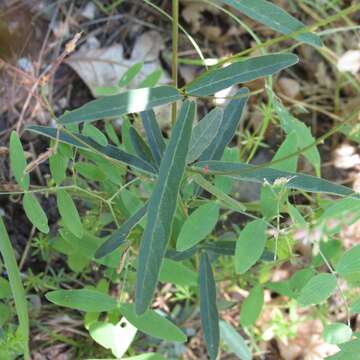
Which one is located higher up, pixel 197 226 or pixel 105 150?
pixel 105 150

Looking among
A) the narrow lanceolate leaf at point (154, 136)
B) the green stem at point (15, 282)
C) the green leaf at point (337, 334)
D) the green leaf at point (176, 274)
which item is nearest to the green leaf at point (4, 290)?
the green stem at point (15, 282)

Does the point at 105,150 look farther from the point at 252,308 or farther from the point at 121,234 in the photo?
the point at 252,308

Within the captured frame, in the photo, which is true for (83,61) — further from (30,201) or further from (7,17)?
(30,201)

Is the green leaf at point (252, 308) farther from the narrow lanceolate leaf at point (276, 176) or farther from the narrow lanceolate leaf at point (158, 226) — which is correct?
the narrow lanceolate leaf at point (158, 226)

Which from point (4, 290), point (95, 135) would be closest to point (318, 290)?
point (95, 135)

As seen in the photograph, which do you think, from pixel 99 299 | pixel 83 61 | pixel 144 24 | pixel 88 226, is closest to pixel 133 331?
pixel 99 299
